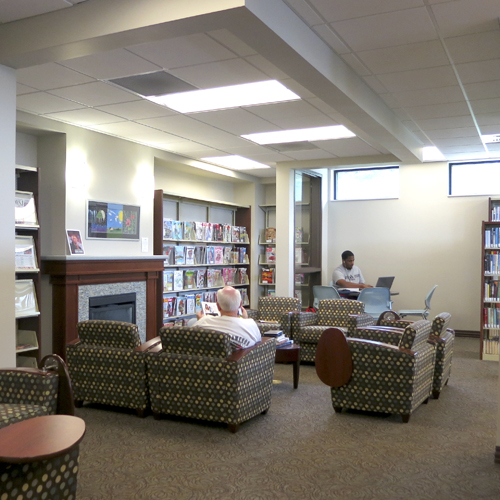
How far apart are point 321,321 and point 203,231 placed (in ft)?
9.98

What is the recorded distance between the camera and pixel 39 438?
2336 mm

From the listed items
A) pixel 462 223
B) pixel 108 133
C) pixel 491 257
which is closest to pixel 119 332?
pixel 108 133

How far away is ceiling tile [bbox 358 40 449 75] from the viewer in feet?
14.3

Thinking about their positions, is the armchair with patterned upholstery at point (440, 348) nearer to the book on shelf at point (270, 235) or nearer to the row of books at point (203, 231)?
the row of books at point (203, 231)

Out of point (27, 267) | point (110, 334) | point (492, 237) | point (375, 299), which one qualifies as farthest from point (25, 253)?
point (492, 237)

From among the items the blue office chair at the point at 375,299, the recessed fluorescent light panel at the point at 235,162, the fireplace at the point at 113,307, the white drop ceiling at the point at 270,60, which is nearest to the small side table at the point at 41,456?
the white drop ceiling at the point at 270,60

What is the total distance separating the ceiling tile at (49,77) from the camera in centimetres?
477

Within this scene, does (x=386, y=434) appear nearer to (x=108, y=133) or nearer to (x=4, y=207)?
(x=4, y=207)

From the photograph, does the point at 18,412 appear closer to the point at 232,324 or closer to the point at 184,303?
the point at 232,324

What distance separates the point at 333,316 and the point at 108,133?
380 centimetres

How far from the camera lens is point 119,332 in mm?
4688

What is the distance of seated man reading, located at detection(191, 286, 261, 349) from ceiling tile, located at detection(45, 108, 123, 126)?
2.82 meters

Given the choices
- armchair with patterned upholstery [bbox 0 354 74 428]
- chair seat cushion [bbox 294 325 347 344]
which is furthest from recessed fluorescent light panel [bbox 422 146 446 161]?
armchair with patterned upholstery [bbox 0 354 74 428]

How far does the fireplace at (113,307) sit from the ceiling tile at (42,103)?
7.49 feet
